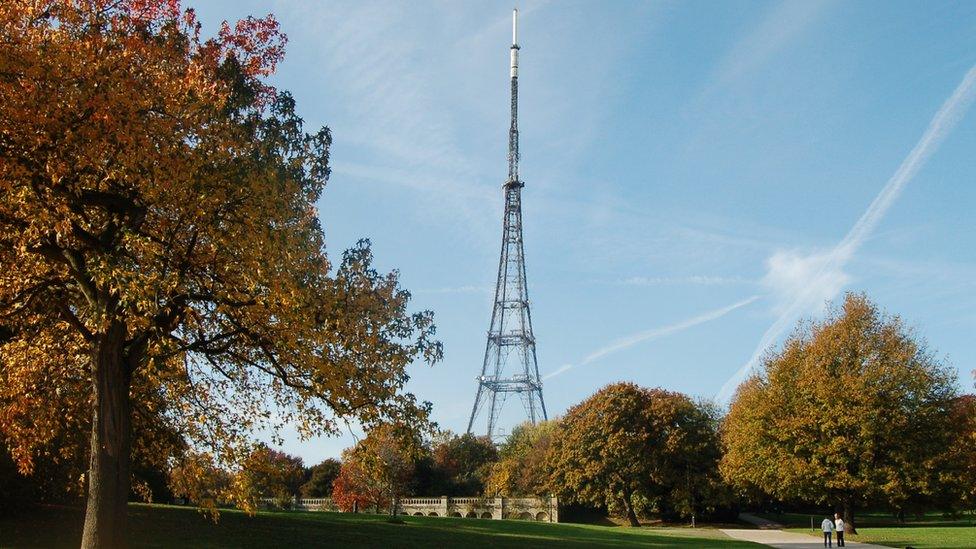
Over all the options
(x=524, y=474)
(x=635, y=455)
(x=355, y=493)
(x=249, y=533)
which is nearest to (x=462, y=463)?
(x=524, y=474)

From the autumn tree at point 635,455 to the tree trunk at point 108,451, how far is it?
48.0 metres

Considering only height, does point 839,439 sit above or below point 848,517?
above

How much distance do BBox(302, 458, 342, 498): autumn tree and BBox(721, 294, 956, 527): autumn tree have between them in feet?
133

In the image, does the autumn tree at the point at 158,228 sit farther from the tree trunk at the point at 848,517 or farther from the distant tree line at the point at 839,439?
the tree trunk at the point at 848,517

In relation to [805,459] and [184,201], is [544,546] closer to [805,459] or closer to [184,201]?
[184,201]

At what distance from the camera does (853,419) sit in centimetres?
4075

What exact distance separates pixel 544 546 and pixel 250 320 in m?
17.4

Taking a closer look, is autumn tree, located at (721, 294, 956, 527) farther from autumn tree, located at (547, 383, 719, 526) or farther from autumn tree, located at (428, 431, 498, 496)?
autumn tree, located at (428, 431, 498, 496)

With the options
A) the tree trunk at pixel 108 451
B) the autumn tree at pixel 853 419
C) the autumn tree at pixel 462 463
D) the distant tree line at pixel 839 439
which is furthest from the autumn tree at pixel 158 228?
the autumn tree at pixel 462 463

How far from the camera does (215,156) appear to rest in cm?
1179

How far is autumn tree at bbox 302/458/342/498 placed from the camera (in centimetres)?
7225

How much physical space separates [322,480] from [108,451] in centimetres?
6245

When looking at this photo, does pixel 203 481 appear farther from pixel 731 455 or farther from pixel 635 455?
pixel 635 455

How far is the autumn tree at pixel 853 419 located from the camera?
135 ft
